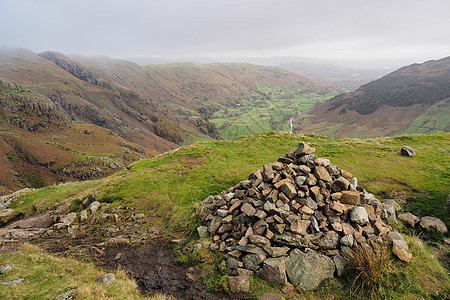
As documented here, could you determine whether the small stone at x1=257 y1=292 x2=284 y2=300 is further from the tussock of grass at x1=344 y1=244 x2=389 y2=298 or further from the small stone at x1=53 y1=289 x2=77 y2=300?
the small stone at x1=53 y1=289 x2=77 y2=300

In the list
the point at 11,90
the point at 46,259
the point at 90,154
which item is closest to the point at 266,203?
the point at 46,259

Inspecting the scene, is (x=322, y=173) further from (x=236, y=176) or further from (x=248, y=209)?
(x=236, y=176)

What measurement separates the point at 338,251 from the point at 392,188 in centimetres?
952

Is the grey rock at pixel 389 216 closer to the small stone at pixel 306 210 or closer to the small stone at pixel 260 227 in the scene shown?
the small stone at pixel 306 210

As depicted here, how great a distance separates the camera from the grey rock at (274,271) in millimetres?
8078

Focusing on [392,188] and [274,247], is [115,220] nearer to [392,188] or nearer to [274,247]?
[274,247]

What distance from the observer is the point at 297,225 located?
9164mm

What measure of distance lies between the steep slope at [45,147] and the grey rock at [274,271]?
271 ft

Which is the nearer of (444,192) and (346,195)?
(346,195)

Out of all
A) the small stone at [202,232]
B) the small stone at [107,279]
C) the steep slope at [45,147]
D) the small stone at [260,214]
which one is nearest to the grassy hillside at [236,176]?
the small stone at [202,232]

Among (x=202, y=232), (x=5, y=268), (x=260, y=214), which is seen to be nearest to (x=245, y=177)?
(x=202, y=232)

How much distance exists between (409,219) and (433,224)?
92cm

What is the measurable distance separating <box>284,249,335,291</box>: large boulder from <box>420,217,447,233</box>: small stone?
650 centimetres

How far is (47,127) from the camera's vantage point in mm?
116812
